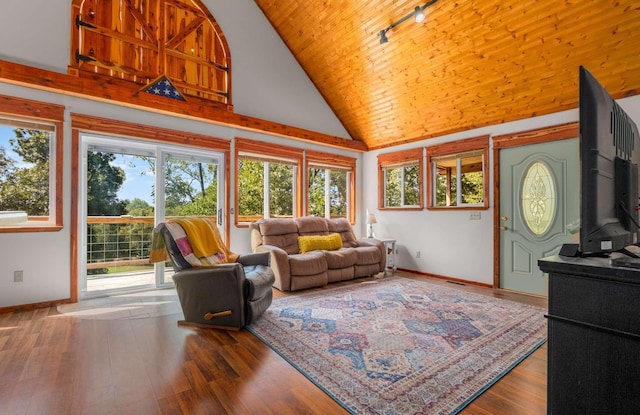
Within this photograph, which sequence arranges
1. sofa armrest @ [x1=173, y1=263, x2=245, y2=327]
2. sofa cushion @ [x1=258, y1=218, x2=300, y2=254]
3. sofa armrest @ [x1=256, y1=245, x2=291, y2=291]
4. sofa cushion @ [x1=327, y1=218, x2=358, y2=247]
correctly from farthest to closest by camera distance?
1. sofa cushion @ [x1=327, y1=218, x2=358, y2=247]
2. sofa cushion @ [x1=258, y1=218, x2=300, y2=254]
3. sofa armrest @ [x1=256, y1=245, x2=291, y2=291]
4. sofa armrest @ [x1=173, y1=263, x2=245, y2=327]

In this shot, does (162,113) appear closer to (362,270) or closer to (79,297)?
(79,297)

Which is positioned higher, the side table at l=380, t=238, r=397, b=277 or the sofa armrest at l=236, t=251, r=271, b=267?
the sofa armrest at l=236, t=251, r=271, b=267

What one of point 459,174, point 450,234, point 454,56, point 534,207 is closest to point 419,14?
point 454,56

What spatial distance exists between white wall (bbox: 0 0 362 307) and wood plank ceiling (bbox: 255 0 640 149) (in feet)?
1.51

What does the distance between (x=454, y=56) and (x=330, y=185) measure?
3.01 m

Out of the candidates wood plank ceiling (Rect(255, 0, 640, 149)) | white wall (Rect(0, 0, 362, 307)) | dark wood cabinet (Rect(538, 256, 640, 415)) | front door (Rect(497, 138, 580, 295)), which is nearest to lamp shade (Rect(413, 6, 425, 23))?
wood plank ceiling (Rect(255, 0, 640, 149))

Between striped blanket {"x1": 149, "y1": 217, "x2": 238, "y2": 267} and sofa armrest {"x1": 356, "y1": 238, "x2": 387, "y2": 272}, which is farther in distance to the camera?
sofa armrest {"x1": 356, "y1": 238, "x2": 387, "y2": 272}

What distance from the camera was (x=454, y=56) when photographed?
3.81 metres

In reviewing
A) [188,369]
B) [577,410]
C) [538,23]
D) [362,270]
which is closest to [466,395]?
[577,410]

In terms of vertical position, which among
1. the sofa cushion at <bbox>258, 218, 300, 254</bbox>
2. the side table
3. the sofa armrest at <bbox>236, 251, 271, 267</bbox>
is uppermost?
the sofa cushion at <bbox>258, 218, 300, 254</bbox>

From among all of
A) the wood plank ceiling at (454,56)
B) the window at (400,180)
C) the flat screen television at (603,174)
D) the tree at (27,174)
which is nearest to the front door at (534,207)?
the wood plank ceiling at (454,56)

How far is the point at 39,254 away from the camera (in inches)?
130

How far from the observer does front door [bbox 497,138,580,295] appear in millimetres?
3717

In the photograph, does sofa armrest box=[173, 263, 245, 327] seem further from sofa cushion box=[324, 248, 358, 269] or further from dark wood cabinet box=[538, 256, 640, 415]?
dark wood cabinet box=[538, 256, 640, 415]
